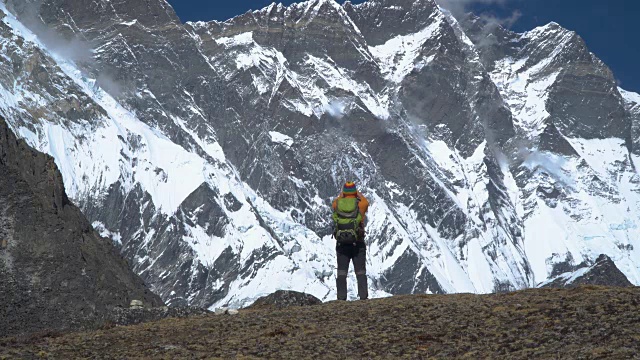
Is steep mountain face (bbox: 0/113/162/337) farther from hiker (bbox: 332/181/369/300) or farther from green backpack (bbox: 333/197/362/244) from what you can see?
green backpack (bbox: 333/197/362/244)

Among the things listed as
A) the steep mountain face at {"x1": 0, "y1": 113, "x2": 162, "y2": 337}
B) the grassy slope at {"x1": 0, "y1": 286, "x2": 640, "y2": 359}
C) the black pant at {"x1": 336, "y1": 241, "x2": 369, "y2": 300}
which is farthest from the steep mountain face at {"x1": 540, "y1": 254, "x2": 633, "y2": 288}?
the grassy slope at {"x1": 0, "y1": 286, "x2": 640, "y2": 359}

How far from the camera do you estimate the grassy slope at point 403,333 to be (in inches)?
981

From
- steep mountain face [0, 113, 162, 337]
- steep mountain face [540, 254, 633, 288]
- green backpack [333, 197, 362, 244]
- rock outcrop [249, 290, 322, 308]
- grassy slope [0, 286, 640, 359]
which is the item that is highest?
steep mountain face [540, 254, 633, 288]

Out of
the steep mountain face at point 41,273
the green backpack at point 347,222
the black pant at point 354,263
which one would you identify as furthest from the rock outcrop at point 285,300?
the steep mountain face at point 41,273

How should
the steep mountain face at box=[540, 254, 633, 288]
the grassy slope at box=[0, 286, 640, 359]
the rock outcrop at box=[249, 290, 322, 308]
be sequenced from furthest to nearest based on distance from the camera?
the steep mountain face at box=[540, 254, 633, 288] → the rock outcrop at box=[249, 290, 322, 308] → the grassy slope at box=[0, 286, 640, 359]

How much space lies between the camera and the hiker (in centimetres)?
3359

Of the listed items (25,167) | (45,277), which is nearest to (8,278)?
(45,277)

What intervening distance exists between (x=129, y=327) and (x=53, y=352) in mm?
3697

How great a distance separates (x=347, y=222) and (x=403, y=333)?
23.5 feet

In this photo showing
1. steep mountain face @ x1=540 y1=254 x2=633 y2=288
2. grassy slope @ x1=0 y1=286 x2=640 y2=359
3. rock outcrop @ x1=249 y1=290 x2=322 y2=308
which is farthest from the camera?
steep mountain face @ x1=540 y1=254 x2=633 y2=288

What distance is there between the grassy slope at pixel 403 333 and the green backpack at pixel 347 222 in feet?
10.7

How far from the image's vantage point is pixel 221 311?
103ft

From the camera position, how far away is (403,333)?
26672 millimetres

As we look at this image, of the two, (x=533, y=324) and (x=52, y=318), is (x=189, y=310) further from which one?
(x=533, y=324)
